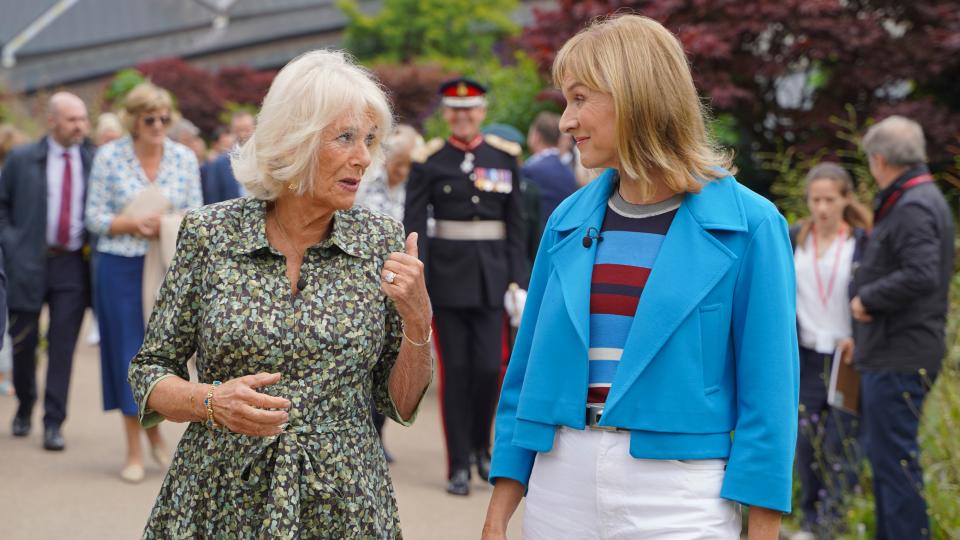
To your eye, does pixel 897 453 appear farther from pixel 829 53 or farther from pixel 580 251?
pixel 829 53

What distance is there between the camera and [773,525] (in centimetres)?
279

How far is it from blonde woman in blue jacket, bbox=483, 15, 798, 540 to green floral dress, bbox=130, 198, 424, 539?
17.1 inches

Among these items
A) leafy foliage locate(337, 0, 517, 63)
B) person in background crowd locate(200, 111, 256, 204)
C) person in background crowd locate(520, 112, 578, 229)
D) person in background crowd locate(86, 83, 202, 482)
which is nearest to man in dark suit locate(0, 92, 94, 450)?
person in background crowd locate(86, 83, 202, 482)

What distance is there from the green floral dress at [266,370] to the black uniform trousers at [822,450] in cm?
416

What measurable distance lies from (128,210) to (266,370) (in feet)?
15.4

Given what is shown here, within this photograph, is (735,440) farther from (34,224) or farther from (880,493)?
(34,224)

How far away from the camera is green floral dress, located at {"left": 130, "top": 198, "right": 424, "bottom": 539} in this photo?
3.13 m

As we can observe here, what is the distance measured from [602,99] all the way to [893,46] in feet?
33.9

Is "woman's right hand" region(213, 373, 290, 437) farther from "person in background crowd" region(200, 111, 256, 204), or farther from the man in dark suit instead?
"person in background crowd" region(200, 111, 256, 204)

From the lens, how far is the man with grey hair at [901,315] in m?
5.96

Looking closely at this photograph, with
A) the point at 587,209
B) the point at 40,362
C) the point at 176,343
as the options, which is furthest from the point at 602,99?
the point at 40,362

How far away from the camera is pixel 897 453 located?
5.96 metres

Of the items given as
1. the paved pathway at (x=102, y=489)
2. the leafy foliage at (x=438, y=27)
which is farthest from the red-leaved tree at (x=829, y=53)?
the leafy foliage at (x=438, y=27)

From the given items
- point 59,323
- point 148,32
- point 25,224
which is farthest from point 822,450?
point 148,32
